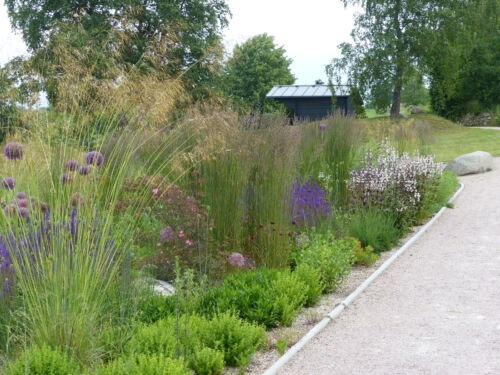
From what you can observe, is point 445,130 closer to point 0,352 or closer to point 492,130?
point 492,130

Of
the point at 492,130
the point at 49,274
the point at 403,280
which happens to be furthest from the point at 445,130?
the point at 49,274

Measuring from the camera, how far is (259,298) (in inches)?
168

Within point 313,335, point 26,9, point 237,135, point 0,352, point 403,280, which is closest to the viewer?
point 0,352

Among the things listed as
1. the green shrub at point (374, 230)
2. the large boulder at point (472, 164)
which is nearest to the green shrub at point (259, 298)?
the green shrub at point (374, 230)

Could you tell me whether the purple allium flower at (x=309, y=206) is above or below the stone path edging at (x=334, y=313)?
above

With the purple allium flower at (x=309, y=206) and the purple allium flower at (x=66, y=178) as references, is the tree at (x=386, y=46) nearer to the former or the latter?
the purple allium flower at (x=309, y=206)

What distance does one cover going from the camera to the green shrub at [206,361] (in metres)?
3.39

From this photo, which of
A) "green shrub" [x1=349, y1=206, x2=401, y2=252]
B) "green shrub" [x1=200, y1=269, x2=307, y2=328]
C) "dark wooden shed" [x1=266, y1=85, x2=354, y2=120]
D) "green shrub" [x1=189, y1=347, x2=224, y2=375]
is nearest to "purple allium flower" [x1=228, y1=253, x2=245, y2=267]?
"green shrub" [x1=200, y1=269, x2=307, y2=328]

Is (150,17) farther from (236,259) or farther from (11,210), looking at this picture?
(11,210)

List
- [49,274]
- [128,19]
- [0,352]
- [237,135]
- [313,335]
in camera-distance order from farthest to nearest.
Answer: [237,135], [128,19], [313,335], [0,352], [49,274]

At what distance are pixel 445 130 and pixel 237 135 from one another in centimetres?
2183

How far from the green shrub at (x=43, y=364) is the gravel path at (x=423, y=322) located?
135cm

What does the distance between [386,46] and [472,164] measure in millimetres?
10513

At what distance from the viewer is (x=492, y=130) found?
2520cm
